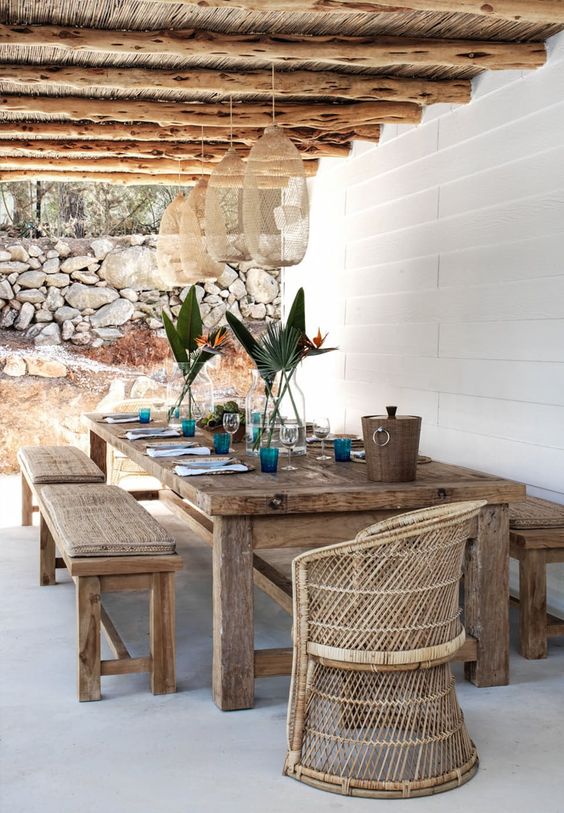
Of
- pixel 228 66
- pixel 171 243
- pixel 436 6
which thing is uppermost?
pixel 228 66

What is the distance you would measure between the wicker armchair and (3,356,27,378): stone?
690cm

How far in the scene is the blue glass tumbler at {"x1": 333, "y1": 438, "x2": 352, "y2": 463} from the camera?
3.96m

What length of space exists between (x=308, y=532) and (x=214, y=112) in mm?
3636

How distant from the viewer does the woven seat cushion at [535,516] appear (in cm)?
383

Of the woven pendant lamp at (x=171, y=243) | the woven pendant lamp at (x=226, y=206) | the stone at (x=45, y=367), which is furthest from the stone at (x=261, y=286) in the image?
the woven pendant lamp at (x=226, y=206)

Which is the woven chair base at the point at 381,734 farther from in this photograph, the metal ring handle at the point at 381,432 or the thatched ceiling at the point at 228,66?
the thatched ceiling at the point at 228,66

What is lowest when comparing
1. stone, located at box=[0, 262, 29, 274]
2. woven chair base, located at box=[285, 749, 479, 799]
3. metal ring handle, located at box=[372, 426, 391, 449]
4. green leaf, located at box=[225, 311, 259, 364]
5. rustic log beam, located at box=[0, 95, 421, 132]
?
woven chair base, located at box=[285, 749, 479, 799]

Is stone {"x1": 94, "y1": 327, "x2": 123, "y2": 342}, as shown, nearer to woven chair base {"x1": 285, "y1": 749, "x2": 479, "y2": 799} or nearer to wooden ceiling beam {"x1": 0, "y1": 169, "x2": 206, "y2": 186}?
wooden ceiling beam {"x1": 0, "y1": 169, "x2": 206, "y2": 186}

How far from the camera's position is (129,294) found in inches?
374

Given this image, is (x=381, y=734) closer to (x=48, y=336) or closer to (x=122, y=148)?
(x=122, y=148)

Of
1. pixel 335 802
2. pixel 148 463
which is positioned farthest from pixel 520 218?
pixel 335 802

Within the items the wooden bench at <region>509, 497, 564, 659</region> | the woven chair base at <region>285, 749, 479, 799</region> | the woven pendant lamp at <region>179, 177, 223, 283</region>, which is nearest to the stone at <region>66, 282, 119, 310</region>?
the woven pendant lamp at <region>179, 177, 223, 283</region>

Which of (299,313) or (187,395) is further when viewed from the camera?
(187,395)

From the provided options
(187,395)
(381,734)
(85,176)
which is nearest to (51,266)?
(85,176)
